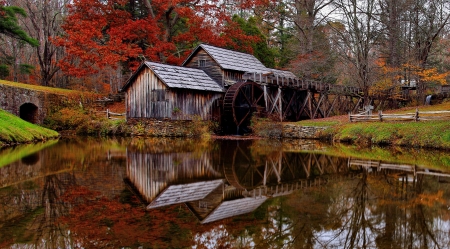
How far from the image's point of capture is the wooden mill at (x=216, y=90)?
26875mm

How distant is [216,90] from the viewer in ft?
93.4

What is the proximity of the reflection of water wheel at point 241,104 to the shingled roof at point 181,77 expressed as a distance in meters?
1.43

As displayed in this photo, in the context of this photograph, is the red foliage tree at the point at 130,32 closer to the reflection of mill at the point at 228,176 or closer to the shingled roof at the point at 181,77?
the shingled roof at the point at 181,77

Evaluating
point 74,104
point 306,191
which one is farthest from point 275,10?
point 306,191

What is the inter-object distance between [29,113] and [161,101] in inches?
447

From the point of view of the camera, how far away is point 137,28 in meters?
34.0

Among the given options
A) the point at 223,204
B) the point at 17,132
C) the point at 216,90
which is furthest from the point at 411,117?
the point at 17,132

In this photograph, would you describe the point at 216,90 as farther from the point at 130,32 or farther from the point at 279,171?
the point at 279,171

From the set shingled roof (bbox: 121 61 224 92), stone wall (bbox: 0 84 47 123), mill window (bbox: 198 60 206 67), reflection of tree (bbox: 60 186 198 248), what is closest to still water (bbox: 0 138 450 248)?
reflection of tree (bbox: 60 186 198 248)

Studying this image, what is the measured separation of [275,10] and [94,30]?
1873 centimetres

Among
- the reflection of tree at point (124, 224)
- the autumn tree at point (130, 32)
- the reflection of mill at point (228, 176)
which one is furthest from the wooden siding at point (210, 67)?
the reflection of tree at point (124, 224)

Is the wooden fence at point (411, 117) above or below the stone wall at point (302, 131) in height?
above

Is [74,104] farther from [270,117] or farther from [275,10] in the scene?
[275,10]

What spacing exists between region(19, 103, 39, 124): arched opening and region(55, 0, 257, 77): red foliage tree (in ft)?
14.0
